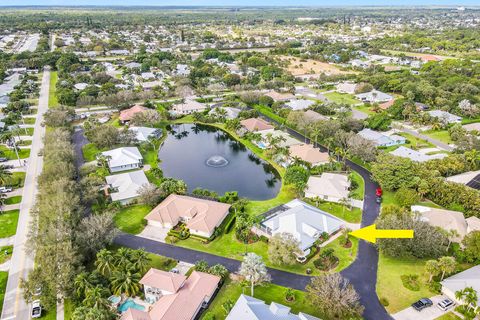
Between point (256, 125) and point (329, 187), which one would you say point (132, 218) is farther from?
point (256, 125)

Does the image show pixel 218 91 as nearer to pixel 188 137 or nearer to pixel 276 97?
pixel 276 97

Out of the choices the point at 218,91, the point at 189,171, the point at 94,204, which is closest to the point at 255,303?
the point at 94,204

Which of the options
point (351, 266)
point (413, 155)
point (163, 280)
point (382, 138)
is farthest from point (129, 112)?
point (351, 266)

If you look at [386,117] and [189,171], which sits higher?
[386,117]

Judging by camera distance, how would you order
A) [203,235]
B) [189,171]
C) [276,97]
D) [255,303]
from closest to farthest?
[255,303] < [203,235] < [189,171] < [276,97]

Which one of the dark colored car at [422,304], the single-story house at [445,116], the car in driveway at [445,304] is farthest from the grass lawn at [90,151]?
the single-story house at [445,116]
